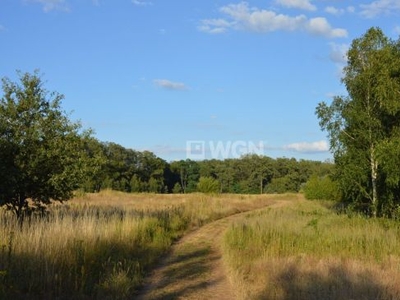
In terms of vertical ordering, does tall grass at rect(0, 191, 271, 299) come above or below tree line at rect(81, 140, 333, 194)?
below

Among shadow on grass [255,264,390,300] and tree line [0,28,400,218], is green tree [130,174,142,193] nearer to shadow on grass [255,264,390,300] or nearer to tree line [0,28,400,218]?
tree line [0,28,400,218]

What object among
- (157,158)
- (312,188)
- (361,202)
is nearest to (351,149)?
(361,202)

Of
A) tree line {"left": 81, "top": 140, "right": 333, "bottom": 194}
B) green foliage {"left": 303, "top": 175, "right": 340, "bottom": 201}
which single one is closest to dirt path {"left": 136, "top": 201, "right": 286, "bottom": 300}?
green foliage {"left": 303, "top": 175, "right": 340, "bottom": 201}

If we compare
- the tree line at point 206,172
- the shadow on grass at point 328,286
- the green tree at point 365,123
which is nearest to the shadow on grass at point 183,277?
the shadow on grass at point 328,286

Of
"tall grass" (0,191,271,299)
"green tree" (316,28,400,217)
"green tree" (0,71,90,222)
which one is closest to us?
Result: "tall grass" (0,191,271,299)

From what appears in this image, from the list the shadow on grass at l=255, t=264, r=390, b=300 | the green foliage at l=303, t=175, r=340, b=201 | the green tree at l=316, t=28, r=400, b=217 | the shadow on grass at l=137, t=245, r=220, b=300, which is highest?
the green tree at l=316, t=28, r=400, b=217

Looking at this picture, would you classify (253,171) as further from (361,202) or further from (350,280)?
(350,280)

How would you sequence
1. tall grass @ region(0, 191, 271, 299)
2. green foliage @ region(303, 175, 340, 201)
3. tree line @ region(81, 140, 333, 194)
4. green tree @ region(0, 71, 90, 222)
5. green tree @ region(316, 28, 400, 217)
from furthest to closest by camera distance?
tree line @ region(81, 140, 333, 194), green foliage @ region(303, 175, 340, 201), green tree @ region(316, 28, 400, 217), green tree @ region(0, 71, 90, 222), tall grass @ region(0, 191, 271, 299)

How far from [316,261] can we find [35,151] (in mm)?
8329

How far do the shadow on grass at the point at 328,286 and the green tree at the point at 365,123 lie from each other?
37.9ft

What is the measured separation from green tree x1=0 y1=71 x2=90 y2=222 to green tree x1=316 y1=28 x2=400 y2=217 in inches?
506

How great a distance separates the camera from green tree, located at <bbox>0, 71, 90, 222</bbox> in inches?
465

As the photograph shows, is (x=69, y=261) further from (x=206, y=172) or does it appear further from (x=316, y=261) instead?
(x=206, y=172)

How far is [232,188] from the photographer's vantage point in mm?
121188
